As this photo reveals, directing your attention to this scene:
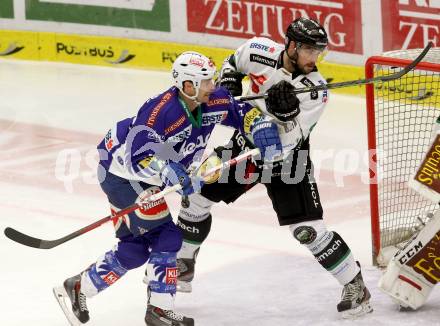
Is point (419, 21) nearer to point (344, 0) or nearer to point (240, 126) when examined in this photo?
point (344, 0)

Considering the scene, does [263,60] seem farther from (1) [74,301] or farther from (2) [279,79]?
(1) [74,301]

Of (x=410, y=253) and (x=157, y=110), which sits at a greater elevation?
(x=157, y=110)

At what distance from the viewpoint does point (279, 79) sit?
202 inches

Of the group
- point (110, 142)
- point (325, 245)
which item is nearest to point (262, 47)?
point (110, 142)

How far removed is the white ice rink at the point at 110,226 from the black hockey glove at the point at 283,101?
925mm

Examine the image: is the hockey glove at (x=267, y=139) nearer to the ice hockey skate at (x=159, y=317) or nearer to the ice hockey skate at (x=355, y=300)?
the ice hockey skate at (x=355, y=300)

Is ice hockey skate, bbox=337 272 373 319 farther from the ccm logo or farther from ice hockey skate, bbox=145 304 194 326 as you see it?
ice hockey skate, bbox=145 304 194 326

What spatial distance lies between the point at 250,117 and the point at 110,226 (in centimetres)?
162

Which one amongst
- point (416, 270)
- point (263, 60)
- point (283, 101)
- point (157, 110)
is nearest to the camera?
point (157, 110)

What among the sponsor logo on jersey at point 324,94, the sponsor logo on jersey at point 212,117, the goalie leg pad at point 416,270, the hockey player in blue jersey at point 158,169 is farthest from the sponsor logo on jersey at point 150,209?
the goalie leg pad at point 416,270

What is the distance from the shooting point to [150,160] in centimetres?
470

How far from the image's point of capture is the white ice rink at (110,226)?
5250 millimetres

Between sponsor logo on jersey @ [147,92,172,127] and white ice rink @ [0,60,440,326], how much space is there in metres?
1.00

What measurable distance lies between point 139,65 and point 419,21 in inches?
99.2
